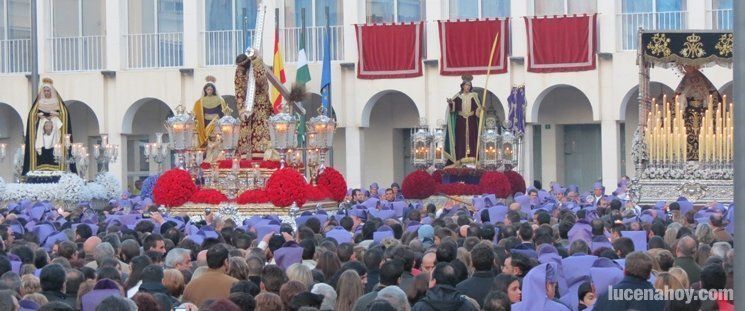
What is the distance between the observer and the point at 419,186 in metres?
28.8

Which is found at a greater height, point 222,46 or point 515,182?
point 222,46

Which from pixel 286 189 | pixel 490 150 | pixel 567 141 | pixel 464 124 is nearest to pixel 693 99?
pixel 490 150

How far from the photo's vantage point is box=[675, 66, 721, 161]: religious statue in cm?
2752

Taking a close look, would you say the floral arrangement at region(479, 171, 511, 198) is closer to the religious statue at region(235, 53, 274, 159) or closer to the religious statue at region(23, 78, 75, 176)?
the religious statue at region(235, 53, 274, 159)

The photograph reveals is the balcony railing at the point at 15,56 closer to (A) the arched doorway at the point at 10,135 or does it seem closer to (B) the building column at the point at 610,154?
(A) the arched doorway at the point at 10,135

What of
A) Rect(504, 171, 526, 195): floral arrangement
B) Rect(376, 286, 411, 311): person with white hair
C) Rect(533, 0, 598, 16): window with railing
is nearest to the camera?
Rect(376, 286, 411, 311): person with white hair

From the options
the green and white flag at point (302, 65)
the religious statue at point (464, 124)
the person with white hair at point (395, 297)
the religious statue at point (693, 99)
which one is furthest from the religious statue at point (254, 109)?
the person with white hair at point (395, 297)

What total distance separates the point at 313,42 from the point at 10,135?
35.2 feet

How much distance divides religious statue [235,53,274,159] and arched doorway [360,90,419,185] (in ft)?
49.9

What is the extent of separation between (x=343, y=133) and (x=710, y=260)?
3145 cm

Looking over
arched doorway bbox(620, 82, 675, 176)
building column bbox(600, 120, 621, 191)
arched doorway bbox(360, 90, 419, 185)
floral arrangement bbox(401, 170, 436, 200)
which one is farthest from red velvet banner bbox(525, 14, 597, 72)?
floral arrangement bbox(401, 170, 436, 200)

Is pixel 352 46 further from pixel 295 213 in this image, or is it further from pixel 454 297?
pixel 454 297

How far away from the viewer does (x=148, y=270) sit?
33.2 feet

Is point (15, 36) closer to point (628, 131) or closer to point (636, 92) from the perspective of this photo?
point (628, 131)
